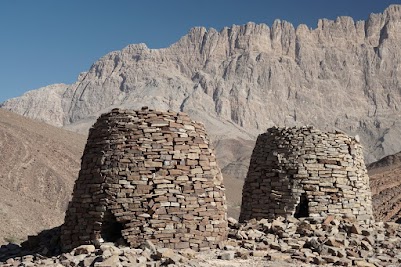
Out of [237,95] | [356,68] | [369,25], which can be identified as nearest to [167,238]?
[237,95]

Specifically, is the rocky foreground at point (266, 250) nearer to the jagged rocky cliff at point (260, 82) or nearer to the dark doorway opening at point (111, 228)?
the dark doorway opening at point (111, 228)

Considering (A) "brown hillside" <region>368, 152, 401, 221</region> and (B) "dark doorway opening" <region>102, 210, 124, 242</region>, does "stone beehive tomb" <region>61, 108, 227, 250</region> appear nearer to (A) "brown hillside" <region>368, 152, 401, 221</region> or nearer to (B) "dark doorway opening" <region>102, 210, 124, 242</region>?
(B) "dark doorway opening" <region>102, 210, 124, 242</region>

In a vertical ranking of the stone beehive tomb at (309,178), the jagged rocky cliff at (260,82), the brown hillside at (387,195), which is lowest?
the stone beehive tomb at (309,178)

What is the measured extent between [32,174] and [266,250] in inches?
1124

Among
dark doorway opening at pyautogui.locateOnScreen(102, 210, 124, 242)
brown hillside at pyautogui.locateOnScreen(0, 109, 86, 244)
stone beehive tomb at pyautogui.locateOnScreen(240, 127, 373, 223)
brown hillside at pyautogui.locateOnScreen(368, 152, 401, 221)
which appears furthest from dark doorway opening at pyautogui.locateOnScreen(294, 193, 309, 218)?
brown hillside at pyautogui.locateOnScreen(368, 152, 401, 221)

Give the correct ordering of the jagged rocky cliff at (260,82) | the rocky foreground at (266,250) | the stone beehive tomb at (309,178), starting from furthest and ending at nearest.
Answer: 1. the jagged rocky cliff at (260,82)
2. the stone beehive tomb at (309,178)
3. the rocky foreground at (266,250)

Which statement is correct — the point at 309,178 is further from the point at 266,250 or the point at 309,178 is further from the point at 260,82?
the point at 260,82

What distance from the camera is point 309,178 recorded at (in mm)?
10992

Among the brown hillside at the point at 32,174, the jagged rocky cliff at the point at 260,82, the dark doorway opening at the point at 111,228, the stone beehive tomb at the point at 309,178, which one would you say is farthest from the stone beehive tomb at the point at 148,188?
the jagged rocky cliff at the point at 260,82

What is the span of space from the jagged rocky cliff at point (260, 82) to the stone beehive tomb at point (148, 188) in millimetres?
99349

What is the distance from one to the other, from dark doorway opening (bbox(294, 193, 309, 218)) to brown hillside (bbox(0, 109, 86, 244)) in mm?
13320

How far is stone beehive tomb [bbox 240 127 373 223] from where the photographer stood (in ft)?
36.0

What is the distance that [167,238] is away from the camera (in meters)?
8.03

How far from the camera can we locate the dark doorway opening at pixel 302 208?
11.1 m
